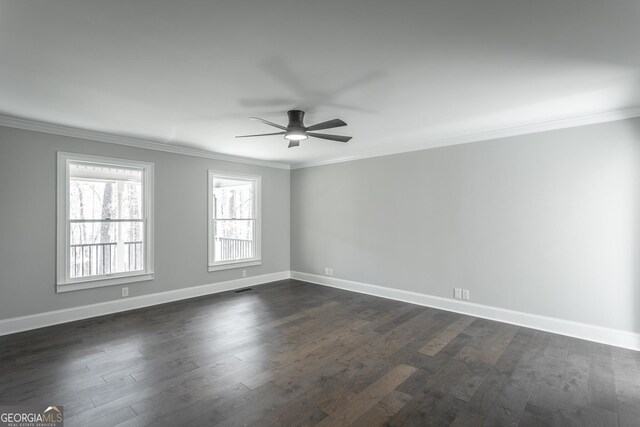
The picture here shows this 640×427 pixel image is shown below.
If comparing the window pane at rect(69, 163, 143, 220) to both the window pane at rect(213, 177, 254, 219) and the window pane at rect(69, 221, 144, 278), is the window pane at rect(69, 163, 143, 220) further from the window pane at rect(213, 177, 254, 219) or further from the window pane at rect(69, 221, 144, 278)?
the window pane at rect(213, 177, 254, 219)

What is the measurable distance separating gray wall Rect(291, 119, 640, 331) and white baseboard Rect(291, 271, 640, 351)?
3.1 inches

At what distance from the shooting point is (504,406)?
7.64 ft

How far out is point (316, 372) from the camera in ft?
9.23

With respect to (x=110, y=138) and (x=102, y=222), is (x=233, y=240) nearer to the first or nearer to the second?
(x=102, y=222)

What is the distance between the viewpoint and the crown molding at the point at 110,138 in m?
3.77

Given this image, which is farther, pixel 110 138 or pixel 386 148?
pixel 386 148

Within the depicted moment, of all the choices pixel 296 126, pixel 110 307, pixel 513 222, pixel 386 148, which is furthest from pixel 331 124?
pixel 110 307

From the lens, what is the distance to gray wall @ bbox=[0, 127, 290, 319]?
3742mm

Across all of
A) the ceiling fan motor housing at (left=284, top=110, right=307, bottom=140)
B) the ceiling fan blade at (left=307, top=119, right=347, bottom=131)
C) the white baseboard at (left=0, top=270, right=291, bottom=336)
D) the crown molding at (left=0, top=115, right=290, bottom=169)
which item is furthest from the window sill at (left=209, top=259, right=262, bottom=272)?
the ceiling fan blade at (left=307, top=119, right=347, bottom=131)

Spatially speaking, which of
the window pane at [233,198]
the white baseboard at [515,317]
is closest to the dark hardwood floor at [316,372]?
the white baseboard at [515,317]

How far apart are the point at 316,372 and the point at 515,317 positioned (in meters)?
2.92

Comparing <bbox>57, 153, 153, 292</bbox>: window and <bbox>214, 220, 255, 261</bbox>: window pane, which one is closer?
<bbox>57, 153, 153, 292</bbox>: window

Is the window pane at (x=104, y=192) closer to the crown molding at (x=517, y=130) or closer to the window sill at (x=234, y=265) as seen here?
the window sill at (x=234, y=265)

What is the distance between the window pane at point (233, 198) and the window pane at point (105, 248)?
4.83ft
